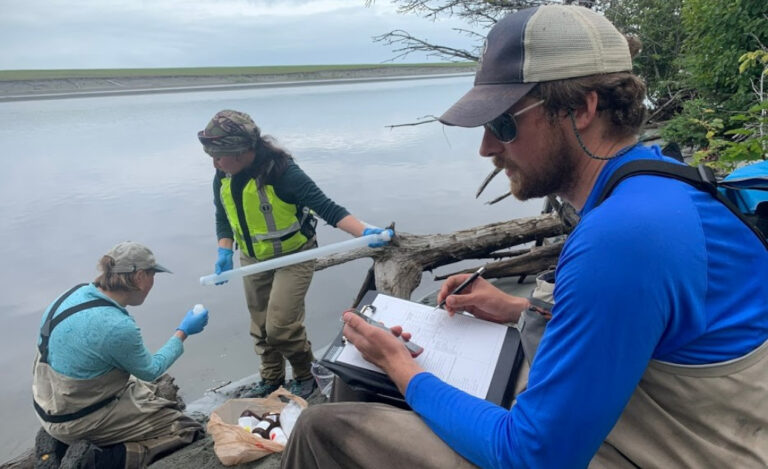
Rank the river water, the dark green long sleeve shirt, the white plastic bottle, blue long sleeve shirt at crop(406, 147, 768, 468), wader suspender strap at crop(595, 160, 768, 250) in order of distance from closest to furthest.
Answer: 1. blue long sleeve shirt at crop(406, 147, 768, 468)
2. wader suspender strap at crop(595, 160, 768, 250)
3. the white plastic bottle
4. the dark green long sleeve shirt
5. the river water

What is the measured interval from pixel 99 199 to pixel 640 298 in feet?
28.3

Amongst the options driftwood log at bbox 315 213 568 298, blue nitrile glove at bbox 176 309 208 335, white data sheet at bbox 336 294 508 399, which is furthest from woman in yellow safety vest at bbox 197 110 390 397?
white data sheet at bbox 336 294 508 399

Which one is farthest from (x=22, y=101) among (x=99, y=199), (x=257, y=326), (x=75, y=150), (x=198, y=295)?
(x=257, y=326)

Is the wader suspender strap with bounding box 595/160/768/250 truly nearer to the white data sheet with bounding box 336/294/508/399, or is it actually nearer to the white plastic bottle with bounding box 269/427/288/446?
the white data sheet with bounding box 336/294/508/399

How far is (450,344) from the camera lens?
1.71 meters

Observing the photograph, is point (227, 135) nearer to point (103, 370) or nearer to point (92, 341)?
point (92, 341)

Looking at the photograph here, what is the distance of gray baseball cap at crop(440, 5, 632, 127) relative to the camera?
4.04ft

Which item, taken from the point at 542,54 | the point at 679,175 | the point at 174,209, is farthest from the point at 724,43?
the point at 174,209

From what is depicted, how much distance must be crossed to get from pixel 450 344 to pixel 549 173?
728 millimetres

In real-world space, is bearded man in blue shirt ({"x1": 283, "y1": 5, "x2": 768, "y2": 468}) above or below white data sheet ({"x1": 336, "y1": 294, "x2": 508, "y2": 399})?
above

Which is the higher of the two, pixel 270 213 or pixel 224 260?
pixel 270 213

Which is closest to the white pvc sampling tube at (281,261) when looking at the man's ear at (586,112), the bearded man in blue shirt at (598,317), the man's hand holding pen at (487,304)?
the man's hand holding pen at (487,304)

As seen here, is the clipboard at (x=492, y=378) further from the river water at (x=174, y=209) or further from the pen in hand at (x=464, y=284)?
the river water at (x=174, y=209)

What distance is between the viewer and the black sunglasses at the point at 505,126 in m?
1.27
